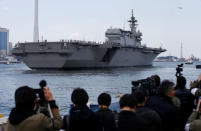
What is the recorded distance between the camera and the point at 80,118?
3.30 metres

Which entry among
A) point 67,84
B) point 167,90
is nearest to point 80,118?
point 167,90

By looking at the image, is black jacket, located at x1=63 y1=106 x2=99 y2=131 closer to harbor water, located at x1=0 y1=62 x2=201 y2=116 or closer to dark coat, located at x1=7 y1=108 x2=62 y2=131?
dark coat, located at x1=7 y1=108 x2=62 y2=131

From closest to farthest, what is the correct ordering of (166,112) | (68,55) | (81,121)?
(81,121) → (166,112) → (68,55)

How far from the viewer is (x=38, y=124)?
306cm

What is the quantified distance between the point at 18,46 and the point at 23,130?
42160 mm

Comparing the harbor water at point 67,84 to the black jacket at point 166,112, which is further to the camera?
the harbor water at point 67,84

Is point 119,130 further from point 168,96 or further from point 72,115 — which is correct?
point 168,96

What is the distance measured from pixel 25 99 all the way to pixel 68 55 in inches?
1499

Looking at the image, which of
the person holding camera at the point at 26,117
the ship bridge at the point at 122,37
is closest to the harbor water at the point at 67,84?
the person holding camera at the point at 26,117

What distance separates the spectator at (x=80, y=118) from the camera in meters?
3.29

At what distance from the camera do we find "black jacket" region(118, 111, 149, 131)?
10.1ft

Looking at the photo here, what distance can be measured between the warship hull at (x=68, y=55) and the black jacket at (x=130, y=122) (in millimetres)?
37326

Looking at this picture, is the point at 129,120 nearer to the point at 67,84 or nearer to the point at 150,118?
the point at 150,118

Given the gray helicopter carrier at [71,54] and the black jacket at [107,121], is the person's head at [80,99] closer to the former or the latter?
the black jacket at [107,121]
